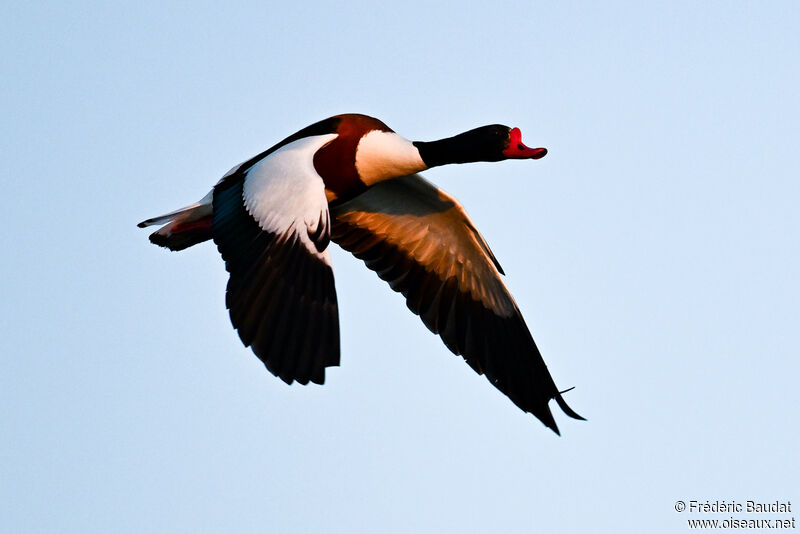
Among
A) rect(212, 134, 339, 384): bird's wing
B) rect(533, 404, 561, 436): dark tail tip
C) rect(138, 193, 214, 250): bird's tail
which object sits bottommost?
rect(533, 404, 561, 436): dark tail tip

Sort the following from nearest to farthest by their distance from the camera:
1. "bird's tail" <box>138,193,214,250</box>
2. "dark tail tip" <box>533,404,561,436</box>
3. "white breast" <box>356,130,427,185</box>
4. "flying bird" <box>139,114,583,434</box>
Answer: "flying bird" <box>139,114,583,434</box>, "white breast" <box>356,130,427,185</box>, "bird's tail" <box>138,193,214,250</box>, "dark tail tip" <box>533,404,561,436</box>

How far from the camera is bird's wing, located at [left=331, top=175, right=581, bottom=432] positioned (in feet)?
33.9

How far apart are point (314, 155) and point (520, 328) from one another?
2.46 m

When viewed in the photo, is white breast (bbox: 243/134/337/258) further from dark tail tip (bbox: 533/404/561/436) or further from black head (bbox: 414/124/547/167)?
dark tail tip (bbox: 533/404/561/436)

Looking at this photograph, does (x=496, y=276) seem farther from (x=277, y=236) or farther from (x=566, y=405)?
(x=277, y=236)

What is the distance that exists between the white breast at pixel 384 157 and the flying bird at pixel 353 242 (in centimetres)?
1

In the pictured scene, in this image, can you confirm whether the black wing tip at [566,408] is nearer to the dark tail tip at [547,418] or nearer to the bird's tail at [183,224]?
the dark tail tip at [547,418]

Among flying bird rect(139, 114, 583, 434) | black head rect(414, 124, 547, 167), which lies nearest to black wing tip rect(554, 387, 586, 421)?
flying bird rect(139, 114, 583, 434)

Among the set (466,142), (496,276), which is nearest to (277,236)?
(466,142)

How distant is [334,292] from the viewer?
310 inches

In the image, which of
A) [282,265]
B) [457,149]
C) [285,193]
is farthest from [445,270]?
[282,265]

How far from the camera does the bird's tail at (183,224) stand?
9.63 metres

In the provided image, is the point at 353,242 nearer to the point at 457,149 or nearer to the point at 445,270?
the point at 445,270

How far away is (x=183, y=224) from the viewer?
9680 millimetres
